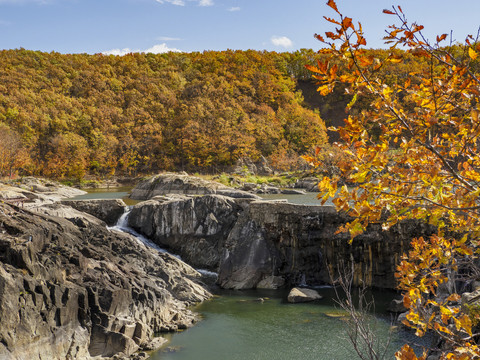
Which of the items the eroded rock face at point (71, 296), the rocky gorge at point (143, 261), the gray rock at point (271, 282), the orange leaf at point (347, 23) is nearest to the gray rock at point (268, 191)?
the rocky gorge at point (143, 261)

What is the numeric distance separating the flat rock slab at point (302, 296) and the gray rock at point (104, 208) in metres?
11.5

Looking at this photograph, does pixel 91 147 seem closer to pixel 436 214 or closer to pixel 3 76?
pixel 3 76

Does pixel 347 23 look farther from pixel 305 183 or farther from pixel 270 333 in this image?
pixel 305 183

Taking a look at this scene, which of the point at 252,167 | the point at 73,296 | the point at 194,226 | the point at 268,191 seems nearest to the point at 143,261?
the point at 194,226

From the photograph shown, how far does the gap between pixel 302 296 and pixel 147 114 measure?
54447 millimetres

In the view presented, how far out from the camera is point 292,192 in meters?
34.9

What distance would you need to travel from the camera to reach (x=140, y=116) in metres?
65.5

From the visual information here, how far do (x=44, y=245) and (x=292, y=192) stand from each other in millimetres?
24182

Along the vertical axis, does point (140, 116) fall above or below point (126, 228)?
above

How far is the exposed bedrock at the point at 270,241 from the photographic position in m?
17.9

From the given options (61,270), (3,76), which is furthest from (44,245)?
(3,76)

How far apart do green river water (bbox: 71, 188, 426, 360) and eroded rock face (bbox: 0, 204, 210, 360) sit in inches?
34.8

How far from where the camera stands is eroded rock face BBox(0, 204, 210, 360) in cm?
1025

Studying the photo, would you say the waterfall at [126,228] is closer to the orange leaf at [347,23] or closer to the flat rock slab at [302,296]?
the flat rock slab at [302,296]
